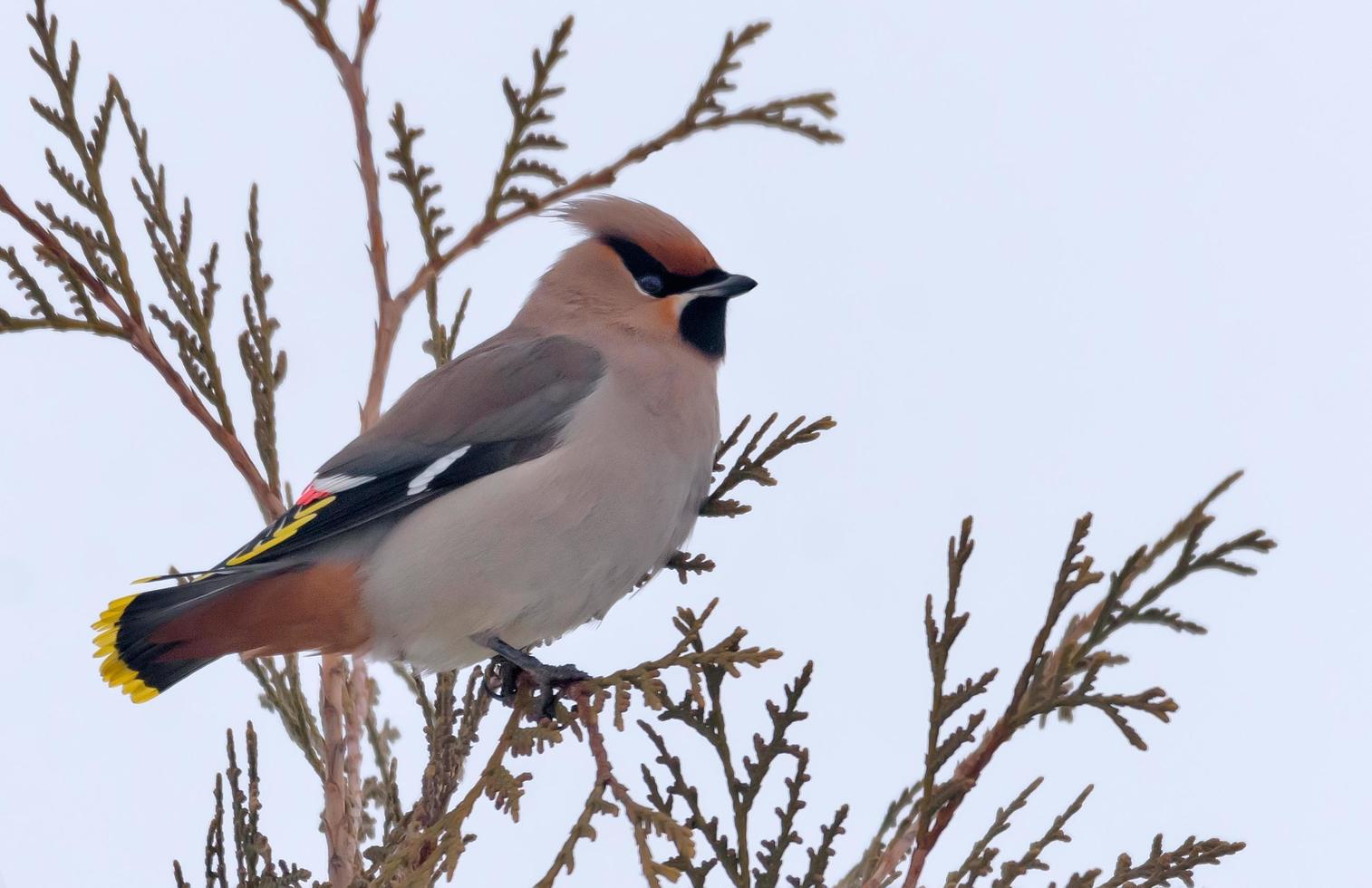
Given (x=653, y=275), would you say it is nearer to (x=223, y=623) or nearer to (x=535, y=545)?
(x=535, y=545)

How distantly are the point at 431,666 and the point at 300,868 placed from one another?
0.54 meters

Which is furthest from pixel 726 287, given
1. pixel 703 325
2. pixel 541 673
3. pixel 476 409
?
pixel 541 673

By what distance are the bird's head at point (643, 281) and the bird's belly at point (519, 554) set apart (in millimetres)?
567

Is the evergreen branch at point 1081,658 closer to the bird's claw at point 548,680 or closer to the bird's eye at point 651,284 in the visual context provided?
the bird's claw at point 548,680

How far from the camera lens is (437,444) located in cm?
379

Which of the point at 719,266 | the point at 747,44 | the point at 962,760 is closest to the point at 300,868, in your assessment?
the point at 962,760

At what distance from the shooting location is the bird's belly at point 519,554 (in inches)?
142

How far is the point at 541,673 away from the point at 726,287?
1162 mm

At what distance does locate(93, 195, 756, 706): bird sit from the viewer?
3609mm

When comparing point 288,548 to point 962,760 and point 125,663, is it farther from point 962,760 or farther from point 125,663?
point 962,760

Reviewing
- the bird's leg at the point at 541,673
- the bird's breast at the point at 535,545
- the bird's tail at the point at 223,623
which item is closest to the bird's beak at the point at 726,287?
the bird's breast at the point at 535,545

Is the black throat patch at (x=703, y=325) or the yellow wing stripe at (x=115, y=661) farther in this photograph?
the black throat patch at (x=703, y=325)

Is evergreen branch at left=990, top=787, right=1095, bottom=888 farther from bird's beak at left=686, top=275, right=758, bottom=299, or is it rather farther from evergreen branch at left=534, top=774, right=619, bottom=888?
bird's beak at left=686, top=275, right=758, bottom=299

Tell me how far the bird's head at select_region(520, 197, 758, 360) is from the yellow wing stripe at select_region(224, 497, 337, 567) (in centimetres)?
96
